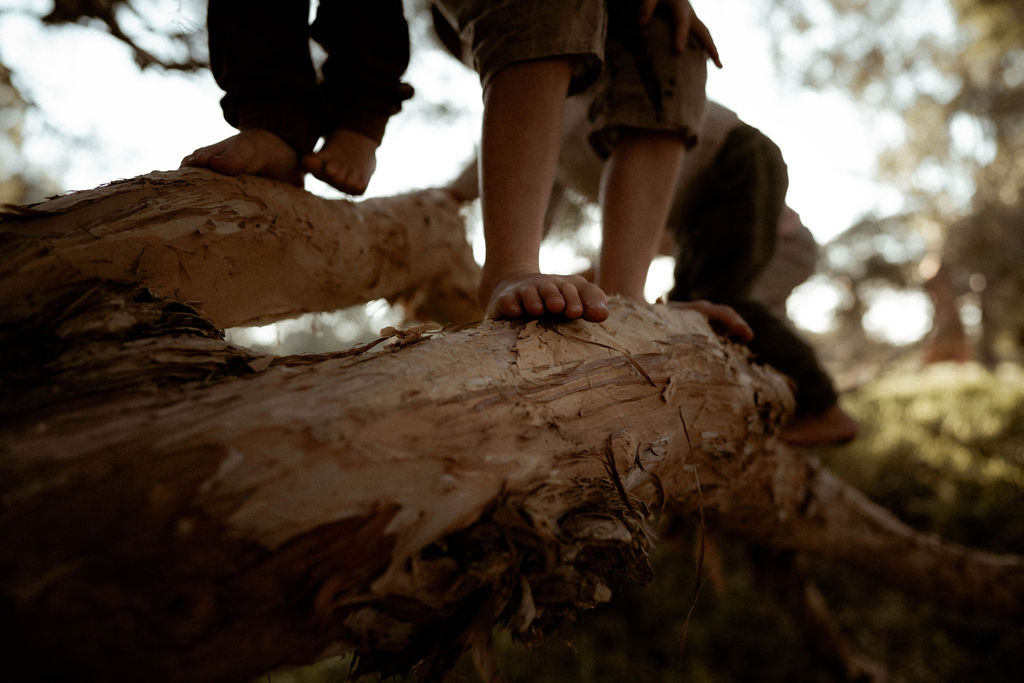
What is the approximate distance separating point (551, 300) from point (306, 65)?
36.2 inches

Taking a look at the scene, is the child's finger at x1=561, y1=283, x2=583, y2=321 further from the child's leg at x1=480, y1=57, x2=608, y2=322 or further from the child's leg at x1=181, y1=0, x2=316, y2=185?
the child's leg at x1=181, y1=0, x2=316, y2=185

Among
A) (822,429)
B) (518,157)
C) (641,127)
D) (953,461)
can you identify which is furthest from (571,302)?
(953,461)

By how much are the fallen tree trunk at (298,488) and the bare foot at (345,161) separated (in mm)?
613

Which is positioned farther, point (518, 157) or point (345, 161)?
point (345, 161)

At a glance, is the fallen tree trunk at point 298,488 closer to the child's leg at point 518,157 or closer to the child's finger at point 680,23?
the child's leg at point 518,157

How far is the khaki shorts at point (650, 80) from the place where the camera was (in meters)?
1.17

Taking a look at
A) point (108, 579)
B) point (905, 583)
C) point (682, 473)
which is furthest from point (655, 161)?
point (905, 583)

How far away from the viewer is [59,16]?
1.87 m

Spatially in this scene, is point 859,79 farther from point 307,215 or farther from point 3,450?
point 3,450

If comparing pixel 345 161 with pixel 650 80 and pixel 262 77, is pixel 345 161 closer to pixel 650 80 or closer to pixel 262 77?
pixel 262 77

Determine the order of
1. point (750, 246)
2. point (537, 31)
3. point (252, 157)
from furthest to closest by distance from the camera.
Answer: point (750, 246)
point (252, 157)
point (537, 31)

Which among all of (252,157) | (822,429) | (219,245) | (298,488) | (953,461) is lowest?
(953,461)

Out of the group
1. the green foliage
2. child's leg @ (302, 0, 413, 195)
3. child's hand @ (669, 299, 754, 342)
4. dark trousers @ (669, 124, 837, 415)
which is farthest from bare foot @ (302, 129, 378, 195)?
the green foliage

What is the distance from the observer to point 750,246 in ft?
4.95
